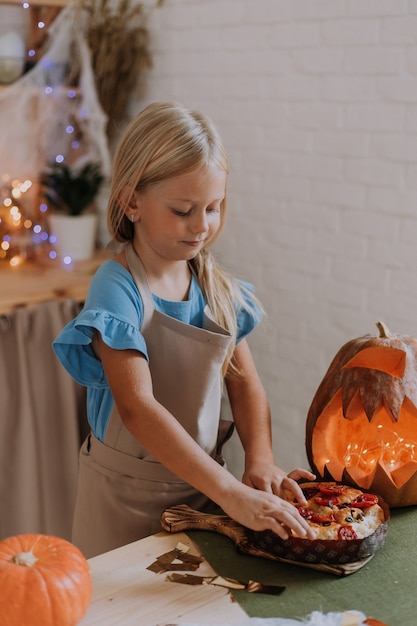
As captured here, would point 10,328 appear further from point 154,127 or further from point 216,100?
point 154,127

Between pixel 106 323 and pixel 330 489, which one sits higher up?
pixel 106 323

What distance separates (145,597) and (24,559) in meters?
0.19

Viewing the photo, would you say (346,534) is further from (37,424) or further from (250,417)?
(37,424)

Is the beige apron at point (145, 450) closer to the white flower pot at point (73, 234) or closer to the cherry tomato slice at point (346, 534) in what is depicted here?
the cherry tomato slice at point (346, 534)

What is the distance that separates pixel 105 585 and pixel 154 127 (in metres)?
0.74

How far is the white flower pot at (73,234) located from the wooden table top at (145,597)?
180cm

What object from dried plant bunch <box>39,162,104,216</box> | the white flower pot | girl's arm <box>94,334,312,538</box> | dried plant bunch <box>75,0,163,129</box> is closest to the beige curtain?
the white flower pot

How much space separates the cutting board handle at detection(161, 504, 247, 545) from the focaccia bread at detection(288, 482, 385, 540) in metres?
0.11

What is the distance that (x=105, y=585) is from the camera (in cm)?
106

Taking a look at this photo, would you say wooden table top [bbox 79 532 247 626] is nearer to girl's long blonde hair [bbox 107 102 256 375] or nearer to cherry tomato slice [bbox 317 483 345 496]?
cherry tomato slice [bbox 317 483 345 496]

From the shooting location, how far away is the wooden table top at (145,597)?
0.99 m

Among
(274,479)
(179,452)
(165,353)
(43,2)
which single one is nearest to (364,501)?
(274,479)

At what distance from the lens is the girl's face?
1.28 m

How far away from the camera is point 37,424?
99.7 inches
